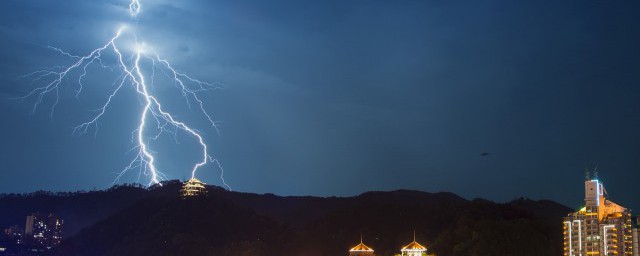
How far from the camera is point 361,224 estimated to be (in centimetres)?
6219

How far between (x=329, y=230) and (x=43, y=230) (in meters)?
51.3

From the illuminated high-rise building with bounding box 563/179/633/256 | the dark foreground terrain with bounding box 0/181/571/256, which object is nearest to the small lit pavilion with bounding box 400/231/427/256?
the dark foreground terrain with bounding box 0/181/571/256

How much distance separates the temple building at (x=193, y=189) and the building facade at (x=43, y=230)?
85.5 feet

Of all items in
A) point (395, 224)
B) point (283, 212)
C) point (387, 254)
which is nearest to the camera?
point (387, 254)

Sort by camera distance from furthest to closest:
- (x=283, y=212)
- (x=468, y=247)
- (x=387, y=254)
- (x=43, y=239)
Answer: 1. (x=283, y=212)
2. (x=43, y=239)
3. (x=387, y=254)
4. (x=468, y=247)

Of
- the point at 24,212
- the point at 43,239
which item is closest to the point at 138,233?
the point at 43,239

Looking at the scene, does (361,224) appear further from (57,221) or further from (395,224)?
(57,221)

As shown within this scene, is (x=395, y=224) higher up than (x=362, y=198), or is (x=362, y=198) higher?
(x=362, y=198)

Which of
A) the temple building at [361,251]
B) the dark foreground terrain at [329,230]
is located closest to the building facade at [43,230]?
the dark foreground terrain at [329,230]

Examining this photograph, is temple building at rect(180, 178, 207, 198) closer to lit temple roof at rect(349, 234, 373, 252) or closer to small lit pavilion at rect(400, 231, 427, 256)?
lit temple roof at rect(349, 234, 373, 252)

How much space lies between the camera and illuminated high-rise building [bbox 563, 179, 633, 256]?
38875 mm

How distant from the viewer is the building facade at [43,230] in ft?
321

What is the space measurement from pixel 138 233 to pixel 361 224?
20862 millimetres

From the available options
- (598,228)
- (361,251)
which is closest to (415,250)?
(361,251)
